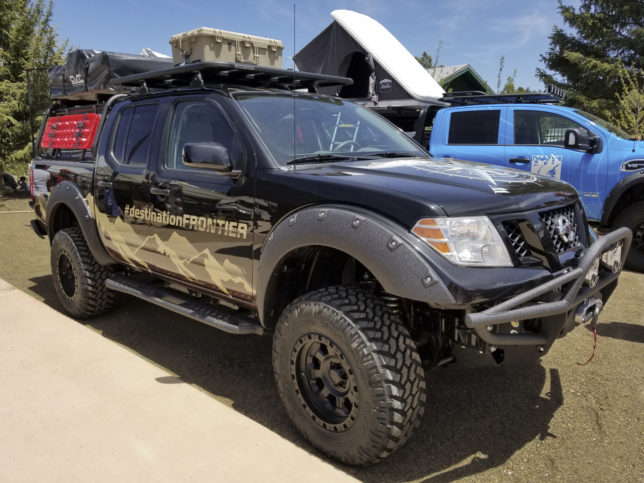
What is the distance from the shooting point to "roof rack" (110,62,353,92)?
11.3 feet

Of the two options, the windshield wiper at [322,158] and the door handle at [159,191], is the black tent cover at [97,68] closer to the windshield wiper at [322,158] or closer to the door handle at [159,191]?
the door handle at [159,191]

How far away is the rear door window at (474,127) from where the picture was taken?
7273 millimetres

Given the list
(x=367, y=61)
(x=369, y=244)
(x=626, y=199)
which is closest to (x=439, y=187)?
(x=369, y=244)

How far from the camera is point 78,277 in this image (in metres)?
4.70

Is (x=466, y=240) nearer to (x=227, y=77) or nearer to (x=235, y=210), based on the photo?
(x=235, y=210)

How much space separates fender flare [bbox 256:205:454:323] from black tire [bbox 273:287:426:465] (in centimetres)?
25

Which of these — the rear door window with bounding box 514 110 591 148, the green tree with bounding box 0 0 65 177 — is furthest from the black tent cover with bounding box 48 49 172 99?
the green tree with bounding box 0 0 65 177

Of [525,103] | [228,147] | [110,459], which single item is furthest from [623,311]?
[110,459]

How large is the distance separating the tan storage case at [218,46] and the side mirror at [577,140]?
3.62m

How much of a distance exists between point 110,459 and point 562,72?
22.5 metres

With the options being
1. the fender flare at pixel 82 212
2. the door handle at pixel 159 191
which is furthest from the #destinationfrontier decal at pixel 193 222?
the fender flare at pixel 82 212

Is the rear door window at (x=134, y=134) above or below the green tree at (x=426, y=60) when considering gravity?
below

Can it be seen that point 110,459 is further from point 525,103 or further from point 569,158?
point 525,103

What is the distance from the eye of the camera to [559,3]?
20.4m
